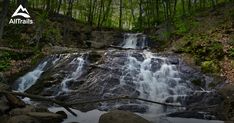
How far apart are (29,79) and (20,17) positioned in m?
12.1

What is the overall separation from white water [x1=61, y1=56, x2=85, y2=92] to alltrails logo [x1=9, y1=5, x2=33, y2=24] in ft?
35.1

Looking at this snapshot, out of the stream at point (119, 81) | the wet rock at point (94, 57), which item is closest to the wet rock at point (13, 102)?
the stream at point (119, 81)

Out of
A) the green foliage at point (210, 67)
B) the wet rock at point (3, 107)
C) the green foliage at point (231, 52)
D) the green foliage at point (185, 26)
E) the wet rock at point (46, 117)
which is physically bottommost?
the wet rock at point (46, 117)

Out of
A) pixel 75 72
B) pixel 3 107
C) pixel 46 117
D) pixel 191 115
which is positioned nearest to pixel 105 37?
pixel 75 72

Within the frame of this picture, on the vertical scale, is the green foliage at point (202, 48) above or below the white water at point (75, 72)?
above

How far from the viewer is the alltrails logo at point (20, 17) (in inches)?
1117

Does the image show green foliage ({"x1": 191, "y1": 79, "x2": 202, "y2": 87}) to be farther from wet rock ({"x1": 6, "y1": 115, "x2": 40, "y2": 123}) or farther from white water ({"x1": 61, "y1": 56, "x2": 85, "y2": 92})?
wet rock ({"x1": 6, "y1": 115, "x2": 40, "y2": 123})

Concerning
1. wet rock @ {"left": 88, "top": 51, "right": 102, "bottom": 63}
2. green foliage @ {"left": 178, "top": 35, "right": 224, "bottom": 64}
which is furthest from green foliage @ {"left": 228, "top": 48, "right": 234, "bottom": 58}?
wet rock @ {"left": 88, "top": 51, "right": 102, "bottom": 63}

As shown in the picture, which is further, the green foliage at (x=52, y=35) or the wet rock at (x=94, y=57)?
the green foliage at (x=52, y=35)

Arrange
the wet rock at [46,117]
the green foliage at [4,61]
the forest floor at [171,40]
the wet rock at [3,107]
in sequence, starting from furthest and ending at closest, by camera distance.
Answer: the green foliage at [4,61] < the forest floor at [171,40] < the wet rock at [3,107] < the wet rock at [46,117]

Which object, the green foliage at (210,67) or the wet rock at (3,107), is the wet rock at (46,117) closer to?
the wet rock at (3,107)

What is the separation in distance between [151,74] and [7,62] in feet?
29.3

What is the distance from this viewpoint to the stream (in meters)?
14.1

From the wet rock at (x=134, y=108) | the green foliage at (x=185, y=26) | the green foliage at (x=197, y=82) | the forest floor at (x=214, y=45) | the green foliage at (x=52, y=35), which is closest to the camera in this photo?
the wet rock at (x=134, y=108)
